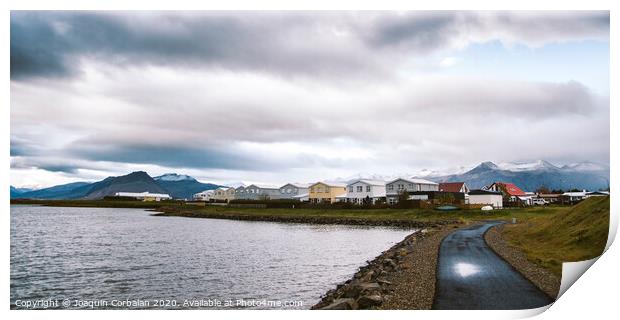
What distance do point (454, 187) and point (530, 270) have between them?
211 ft

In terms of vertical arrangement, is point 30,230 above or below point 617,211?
below

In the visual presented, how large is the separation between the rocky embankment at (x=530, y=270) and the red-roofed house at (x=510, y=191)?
56.5 m

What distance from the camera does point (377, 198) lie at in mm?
74875

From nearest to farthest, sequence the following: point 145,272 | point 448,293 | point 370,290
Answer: point 448,293 → point 370,290 → point 145,272

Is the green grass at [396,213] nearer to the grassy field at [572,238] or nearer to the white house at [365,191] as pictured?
the white house at [365,191]

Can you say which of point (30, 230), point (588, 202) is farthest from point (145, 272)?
point (30, 230)

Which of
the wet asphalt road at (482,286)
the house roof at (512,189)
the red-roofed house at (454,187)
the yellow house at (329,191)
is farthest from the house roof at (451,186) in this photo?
the wet asphalt road at (482,286)

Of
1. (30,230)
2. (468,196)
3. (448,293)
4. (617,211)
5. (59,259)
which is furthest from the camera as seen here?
(468,196)

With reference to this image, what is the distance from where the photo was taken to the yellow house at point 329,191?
81.0 meters

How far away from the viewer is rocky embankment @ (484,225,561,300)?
13805mm

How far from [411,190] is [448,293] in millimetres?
62450

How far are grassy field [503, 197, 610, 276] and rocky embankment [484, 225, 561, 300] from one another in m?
0.35

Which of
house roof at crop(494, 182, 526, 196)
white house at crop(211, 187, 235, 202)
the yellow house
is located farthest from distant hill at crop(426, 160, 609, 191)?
white house at crop(211, 187, 235, 202)
